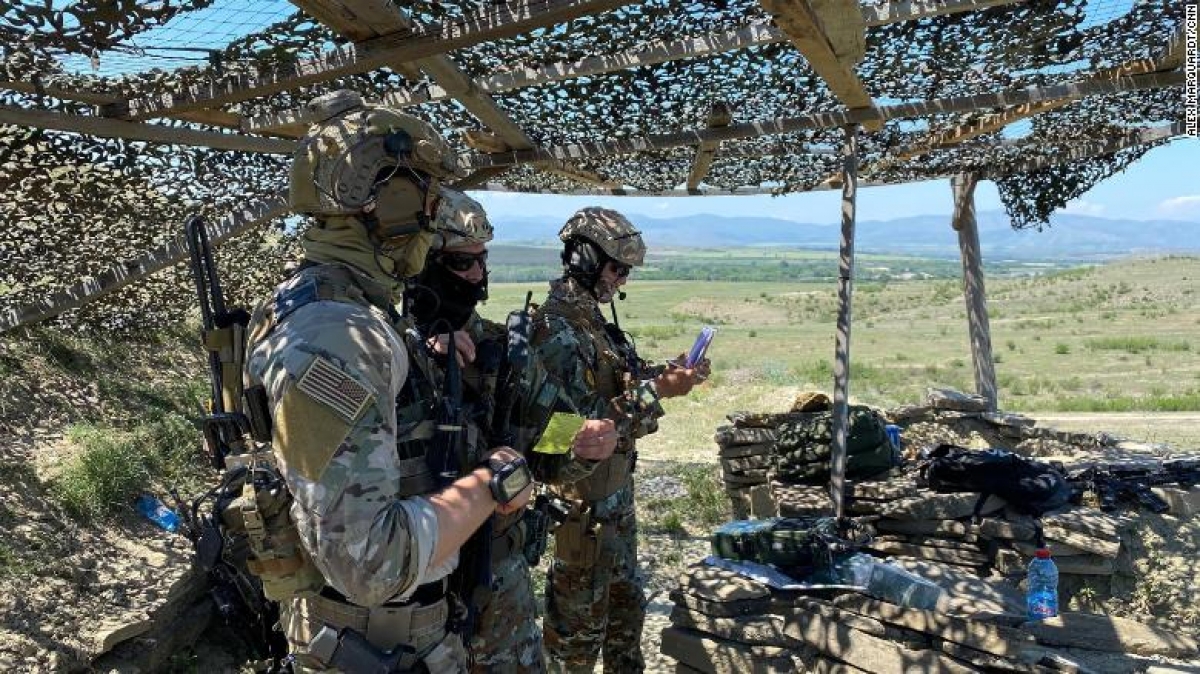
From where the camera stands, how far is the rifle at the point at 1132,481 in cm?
529

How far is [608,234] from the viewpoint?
3574mm

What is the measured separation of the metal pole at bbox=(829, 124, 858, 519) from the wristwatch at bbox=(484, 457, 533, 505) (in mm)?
3455

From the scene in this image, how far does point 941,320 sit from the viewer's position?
131ft

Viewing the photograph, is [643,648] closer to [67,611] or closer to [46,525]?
[67,611]

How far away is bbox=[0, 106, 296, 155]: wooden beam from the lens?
3.21 metres

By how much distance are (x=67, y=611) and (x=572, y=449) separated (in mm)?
2829

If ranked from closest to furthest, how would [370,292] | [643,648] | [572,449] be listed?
[370,292] < [572,449] < [643,648]

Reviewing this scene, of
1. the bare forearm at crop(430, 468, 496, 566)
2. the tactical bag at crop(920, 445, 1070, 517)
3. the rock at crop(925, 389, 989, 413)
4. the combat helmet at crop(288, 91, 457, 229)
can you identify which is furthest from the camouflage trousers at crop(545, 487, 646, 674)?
the rock at crop(925, 389, 989, 413)

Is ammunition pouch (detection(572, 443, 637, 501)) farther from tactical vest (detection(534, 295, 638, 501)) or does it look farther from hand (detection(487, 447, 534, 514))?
hand (detection(487, 447, 534, 514))

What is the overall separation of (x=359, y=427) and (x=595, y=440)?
108 centimetres

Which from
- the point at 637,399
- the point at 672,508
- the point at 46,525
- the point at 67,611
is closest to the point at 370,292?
the point at 637,399

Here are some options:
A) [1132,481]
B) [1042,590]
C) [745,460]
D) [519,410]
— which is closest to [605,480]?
[519,410]

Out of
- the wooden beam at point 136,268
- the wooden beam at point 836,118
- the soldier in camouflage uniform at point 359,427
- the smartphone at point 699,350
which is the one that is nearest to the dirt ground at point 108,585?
the wooden beam at point 136,268

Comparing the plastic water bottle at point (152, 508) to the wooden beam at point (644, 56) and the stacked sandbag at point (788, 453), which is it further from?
the stacked sandbag at point (788, 453)
